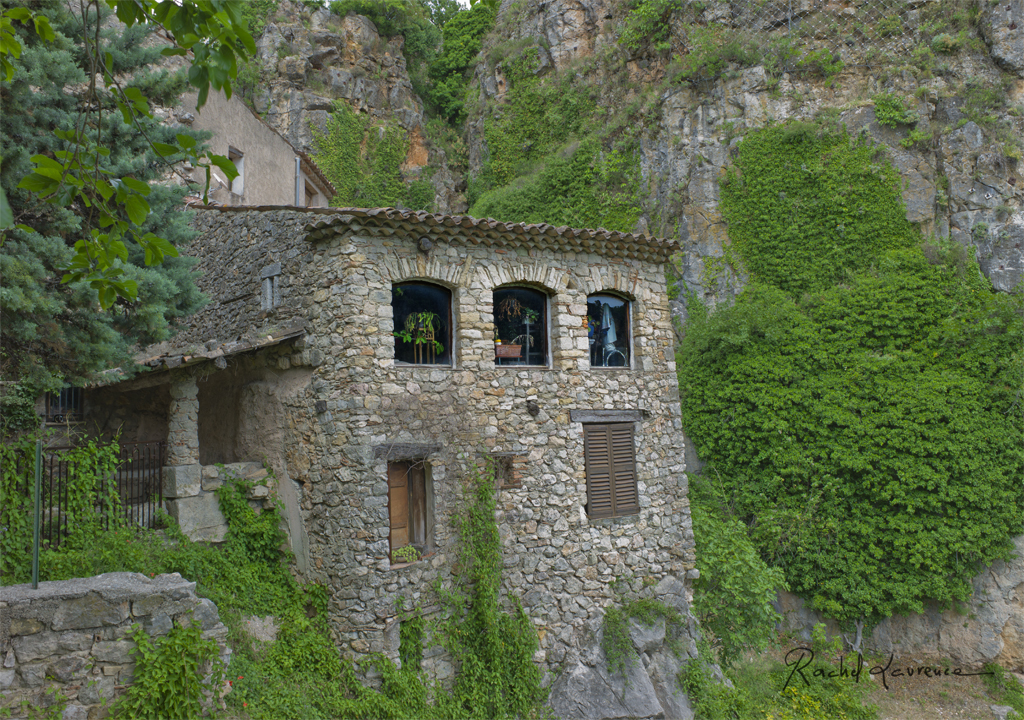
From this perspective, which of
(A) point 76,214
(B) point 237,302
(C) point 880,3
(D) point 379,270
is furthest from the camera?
(C) point 880,3

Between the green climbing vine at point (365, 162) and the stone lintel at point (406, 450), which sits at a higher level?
the green climbing vine at point (365, 162)

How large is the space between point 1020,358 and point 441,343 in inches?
399

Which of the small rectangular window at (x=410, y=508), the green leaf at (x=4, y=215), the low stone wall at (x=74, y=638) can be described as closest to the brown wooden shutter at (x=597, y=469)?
the small rectangular window at (x=410, y=508)

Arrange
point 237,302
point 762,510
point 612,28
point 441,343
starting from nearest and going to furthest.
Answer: point 441,343 < point 237,302 < point 762,510 < point 612,28

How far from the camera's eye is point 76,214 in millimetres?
6797

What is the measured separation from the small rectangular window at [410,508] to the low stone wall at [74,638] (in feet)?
10.1

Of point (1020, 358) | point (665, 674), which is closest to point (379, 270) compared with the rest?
point (665, 674)

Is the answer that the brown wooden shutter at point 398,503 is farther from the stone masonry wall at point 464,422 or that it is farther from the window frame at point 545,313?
the window frame at point 545,313

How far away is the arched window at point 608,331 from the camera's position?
10281mm

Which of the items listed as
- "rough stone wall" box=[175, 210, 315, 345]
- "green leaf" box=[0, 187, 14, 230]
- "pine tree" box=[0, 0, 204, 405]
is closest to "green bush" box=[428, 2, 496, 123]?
"rough stone wall" box=[175, 210, 315, 345]

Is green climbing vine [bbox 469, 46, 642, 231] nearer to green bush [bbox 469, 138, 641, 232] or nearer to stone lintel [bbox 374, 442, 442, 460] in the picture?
green bush [bbox 469, 138, 641, 232]

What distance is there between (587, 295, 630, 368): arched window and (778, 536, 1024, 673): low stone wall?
7.39 metres

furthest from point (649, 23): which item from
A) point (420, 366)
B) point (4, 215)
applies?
point (4, 215)

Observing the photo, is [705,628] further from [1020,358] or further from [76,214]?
[76,214]
